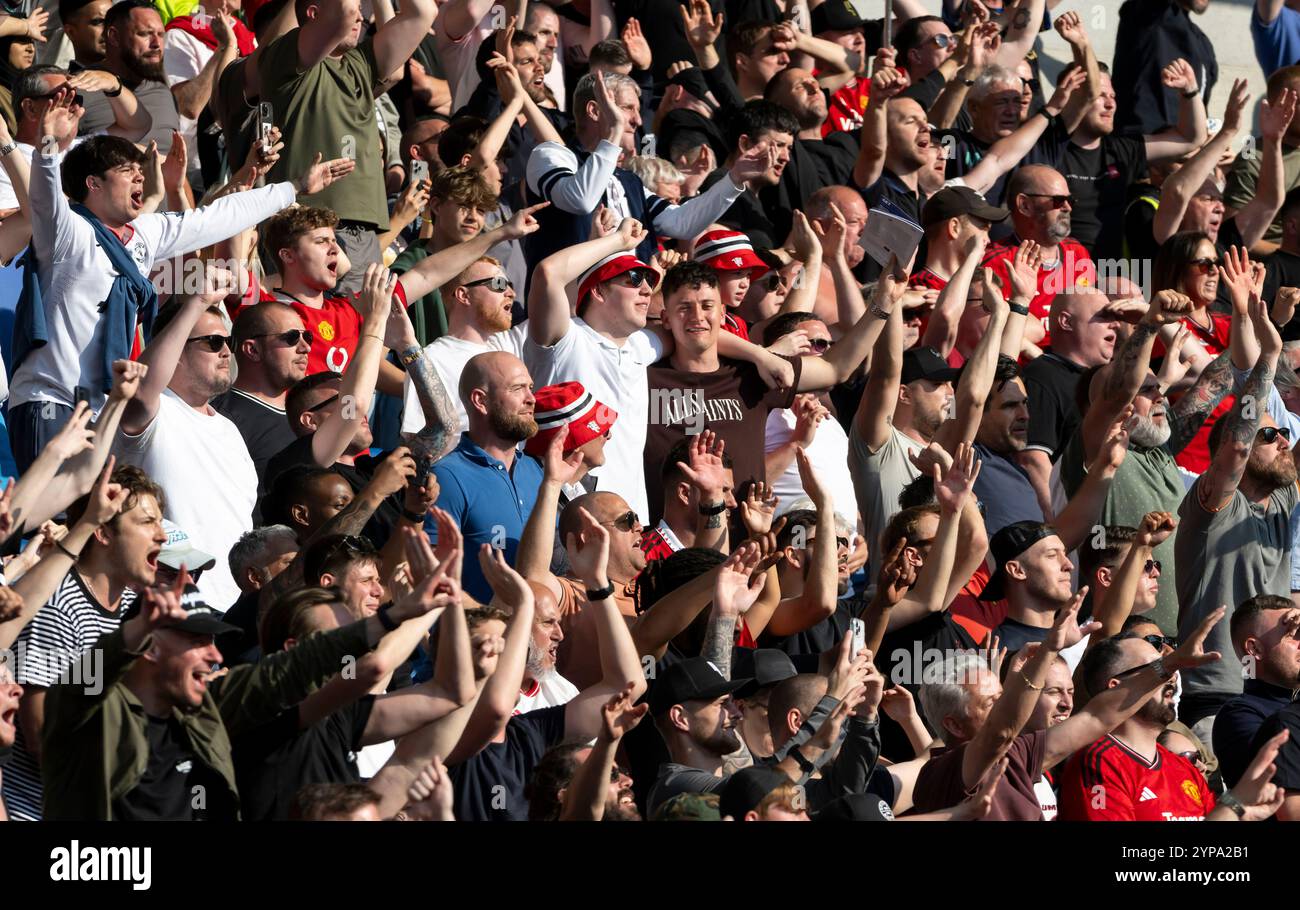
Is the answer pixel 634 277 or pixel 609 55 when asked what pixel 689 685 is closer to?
pixel 634 277

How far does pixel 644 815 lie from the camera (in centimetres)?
679

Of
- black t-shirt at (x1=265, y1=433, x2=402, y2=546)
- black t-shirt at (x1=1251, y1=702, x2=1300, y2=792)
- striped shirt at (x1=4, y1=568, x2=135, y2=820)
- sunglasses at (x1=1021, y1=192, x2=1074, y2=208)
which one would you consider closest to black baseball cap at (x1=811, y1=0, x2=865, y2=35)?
sunglasses at (x1=1021, y1=192, x2=1074, y2=208)

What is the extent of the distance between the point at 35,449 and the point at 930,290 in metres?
4.13

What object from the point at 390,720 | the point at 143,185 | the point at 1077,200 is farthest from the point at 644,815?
the point at 1077,200

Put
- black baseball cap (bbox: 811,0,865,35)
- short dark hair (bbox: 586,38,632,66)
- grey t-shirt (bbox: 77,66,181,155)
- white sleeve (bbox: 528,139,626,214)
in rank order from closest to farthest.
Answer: white sleeve (bbox: 528,139,626,214), grey t-shirt (bbox: 77,66,181,155), short dark hair (bbox: 586,38,632,66), black baseball cap (bbox: 811,0,865,35)

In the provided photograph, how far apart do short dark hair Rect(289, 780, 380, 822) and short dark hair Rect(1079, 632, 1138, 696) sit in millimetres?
3250

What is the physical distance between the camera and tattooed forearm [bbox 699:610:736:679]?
7336 mm

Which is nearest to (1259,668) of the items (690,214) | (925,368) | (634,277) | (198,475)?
(925,368)

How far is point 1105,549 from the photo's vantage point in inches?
362

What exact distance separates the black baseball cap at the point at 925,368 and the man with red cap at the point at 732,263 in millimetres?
643

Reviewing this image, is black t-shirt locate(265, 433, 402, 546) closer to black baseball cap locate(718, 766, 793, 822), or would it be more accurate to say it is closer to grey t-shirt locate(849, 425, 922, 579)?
black baseball cap locate(718, 766, 793, 822)

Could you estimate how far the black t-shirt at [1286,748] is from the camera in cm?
781

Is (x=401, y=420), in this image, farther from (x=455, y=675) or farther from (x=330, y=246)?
(x=455, y=675)

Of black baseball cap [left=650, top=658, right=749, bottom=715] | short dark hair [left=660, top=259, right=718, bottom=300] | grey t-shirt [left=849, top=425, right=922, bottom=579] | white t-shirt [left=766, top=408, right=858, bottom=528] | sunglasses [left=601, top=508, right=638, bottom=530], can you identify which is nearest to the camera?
black baseball cap [left=650, top=658, right=749, bottom=715]
